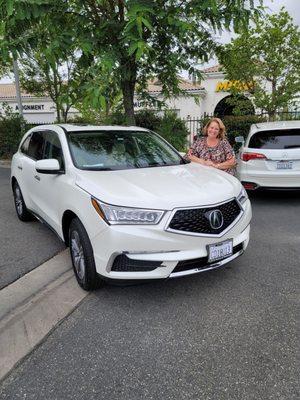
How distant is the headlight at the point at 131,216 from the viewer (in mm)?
3002

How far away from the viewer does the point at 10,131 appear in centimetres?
1364

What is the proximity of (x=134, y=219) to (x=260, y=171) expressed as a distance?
14.3 ft

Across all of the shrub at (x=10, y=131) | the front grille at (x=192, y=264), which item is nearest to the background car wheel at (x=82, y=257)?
the front grille at (x=192, y=264)

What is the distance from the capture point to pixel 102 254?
310cm

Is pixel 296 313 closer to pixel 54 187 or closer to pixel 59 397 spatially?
pixel 59 397

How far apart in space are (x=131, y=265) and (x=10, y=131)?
12147 millimetres

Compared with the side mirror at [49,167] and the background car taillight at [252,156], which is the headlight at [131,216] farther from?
the background car taillight at [252,156]

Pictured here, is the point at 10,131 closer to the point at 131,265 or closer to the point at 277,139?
the point at 277,139

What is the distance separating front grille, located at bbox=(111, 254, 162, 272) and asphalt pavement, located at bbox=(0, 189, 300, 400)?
0.44 metres

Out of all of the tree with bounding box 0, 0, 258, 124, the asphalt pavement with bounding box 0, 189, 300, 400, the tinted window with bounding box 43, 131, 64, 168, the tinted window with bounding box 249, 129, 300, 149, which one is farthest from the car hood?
the tinted window with bounding box 249, 129, 300, 149

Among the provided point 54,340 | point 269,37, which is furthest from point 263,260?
point 269,37

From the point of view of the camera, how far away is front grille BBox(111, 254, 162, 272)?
3.03 metres

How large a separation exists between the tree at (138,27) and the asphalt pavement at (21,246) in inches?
88.2

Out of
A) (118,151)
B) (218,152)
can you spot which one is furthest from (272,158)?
(118,151)
